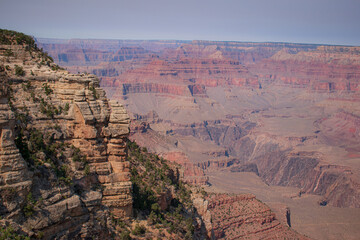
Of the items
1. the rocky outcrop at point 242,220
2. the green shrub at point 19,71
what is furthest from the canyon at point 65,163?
the rocky outcrop at point 242,220

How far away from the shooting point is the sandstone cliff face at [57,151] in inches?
553

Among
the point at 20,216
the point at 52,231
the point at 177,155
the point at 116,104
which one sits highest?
the point at 116,104

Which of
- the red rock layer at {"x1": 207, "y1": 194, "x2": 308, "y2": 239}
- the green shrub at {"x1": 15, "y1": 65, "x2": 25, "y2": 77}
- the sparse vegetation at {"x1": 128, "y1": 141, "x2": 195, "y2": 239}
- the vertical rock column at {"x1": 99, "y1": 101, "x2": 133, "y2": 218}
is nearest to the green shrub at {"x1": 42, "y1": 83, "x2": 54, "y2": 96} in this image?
the green shrub at {"x1": 15, "y1": 65, "x2": 25, "y2": 77}

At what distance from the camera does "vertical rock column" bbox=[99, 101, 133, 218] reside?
1941 cm

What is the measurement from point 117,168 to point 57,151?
3.27 meters

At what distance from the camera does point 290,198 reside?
92.0 m

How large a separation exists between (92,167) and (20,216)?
17.5ft

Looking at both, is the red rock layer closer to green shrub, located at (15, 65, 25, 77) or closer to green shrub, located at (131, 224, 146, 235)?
green shrub, located at (131, 224, 146, 235)

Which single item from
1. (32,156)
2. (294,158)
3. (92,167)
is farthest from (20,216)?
(294,158)

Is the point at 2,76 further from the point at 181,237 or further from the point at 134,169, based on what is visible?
the point at 181,237

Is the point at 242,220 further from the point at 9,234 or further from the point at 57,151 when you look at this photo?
the point at 9,234

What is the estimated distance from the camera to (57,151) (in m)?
17.9

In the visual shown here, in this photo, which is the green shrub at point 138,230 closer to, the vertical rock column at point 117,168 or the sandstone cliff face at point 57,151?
the sandstone cliff face at point 57,151

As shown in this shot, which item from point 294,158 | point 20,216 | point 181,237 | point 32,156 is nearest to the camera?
point 20,216
